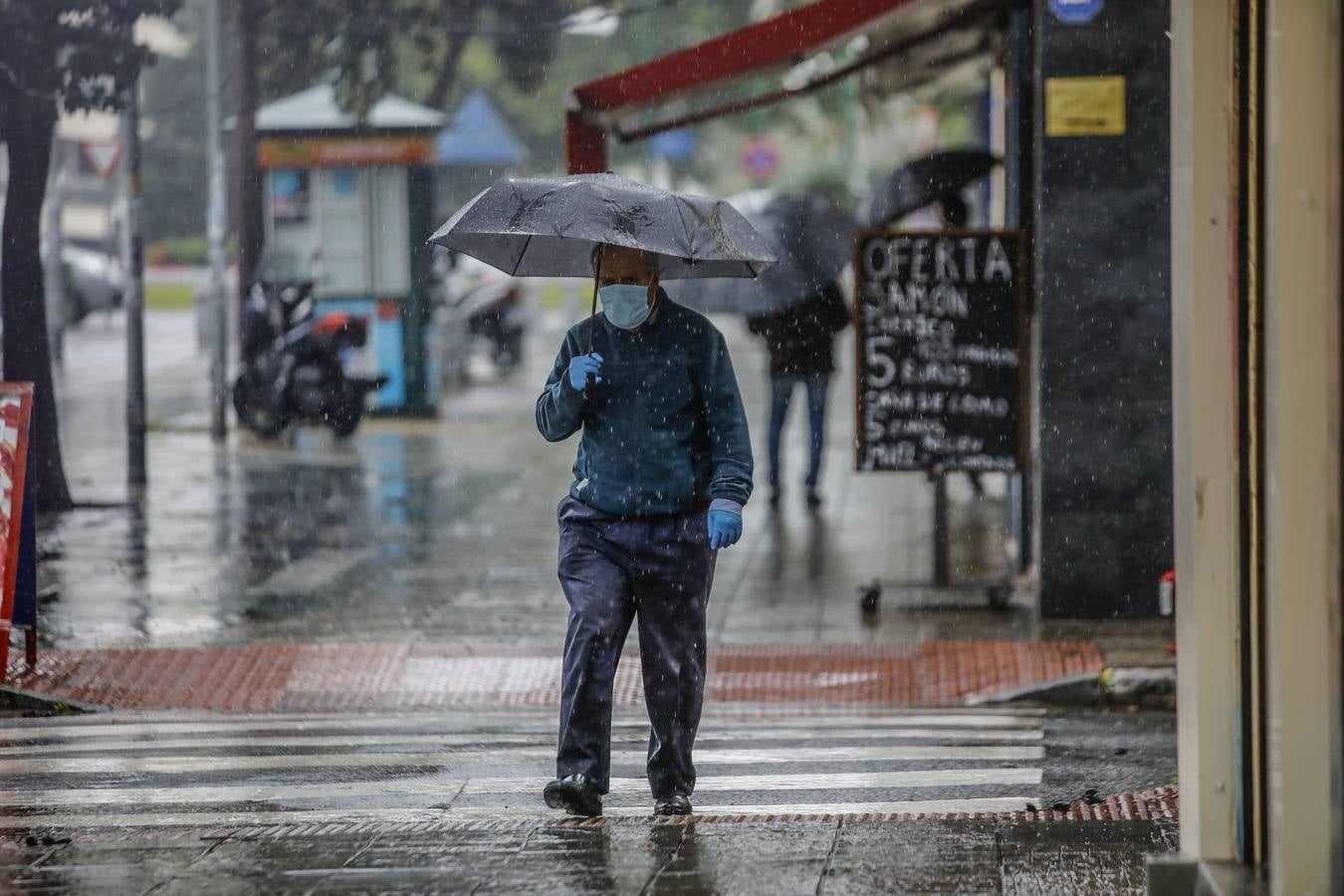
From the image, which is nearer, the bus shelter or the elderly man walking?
the elderly man walking

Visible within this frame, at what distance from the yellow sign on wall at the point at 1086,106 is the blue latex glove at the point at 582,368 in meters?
4.68

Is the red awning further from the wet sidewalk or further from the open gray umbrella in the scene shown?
the open gray umbrella

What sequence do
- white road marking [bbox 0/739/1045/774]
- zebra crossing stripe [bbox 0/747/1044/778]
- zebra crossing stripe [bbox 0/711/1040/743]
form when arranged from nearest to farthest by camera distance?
zebra crossing stripe [bbox 0/747/1044/778], white road marking [bbox 0/739/1045/774], zebra crossing stripe [bbox 0/711/1040/743]

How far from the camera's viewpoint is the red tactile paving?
9094 millimetres

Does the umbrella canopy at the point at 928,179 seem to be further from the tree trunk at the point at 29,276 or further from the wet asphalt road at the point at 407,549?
the tree trunk at the point at 29,276

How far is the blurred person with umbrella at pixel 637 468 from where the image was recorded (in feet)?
19.8

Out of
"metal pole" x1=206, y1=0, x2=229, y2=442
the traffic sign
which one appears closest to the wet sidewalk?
"metal pole" x1=206, y1=0, x2=229, y2=442

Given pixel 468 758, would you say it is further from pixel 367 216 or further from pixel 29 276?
Answer: pixel 367 216

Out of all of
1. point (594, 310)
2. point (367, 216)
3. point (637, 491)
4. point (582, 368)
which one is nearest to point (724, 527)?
point (637, 491)

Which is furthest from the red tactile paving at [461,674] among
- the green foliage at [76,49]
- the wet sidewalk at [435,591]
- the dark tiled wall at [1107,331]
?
the green foliage at [76,49]

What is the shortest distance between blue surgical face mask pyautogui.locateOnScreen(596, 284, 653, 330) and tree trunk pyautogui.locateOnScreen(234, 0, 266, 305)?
1641cm

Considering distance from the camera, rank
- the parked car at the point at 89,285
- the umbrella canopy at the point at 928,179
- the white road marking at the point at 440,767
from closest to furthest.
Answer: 1. the white road marking at the point at 440,767
2. the umbrella canopy at the point at 928,179
3. the parked car at the point at 89,285

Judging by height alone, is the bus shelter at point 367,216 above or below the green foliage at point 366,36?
below

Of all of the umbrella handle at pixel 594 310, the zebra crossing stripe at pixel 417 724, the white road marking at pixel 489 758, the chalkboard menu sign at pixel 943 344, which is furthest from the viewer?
the chalkboard menu sign at pixel 943 344
